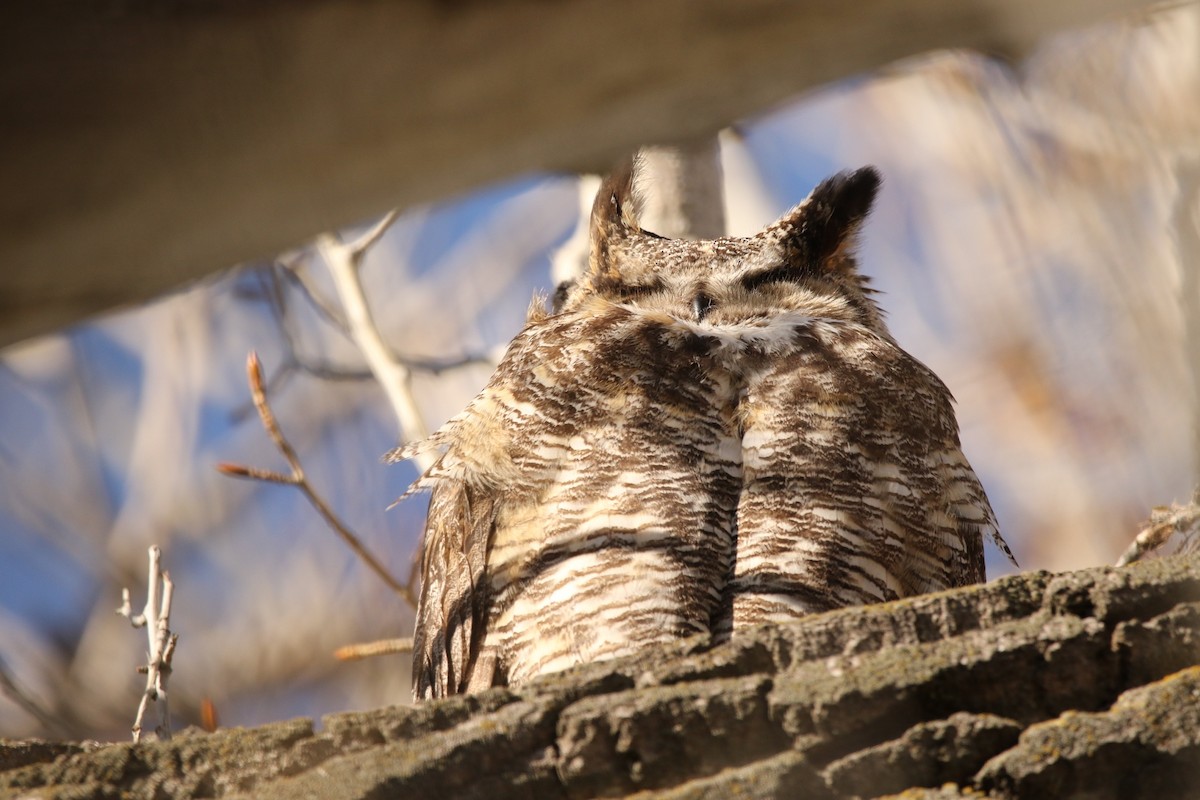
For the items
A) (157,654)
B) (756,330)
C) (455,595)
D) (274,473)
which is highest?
(756,330)

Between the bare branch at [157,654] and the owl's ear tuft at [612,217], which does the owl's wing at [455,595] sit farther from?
the owl's ear tuft at [612,217]

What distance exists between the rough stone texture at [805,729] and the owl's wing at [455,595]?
93 centimetres

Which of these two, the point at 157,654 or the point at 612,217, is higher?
the point at 612,217

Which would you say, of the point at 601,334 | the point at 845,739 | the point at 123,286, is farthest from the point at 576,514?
the point at 123,286

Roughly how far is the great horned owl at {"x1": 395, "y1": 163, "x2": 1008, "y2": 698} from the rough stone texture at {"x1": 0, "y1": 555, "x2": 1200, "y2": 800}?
725 mm

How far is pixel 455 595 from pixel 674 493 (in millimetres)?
524

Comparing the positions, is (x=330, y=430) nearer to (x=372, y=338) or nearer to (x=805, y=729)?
(x=372, y=338)

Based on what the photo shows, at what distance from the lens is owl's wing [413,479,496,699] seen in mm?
2461

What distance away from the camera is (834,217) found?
10.6ft

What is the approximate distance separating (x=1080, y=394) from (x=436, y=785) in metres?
2.81

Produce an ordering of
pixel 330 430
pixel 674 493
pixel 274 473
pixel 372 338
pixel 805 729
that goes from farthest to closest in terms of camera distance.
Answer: pixel 330 430, pixel 372 338, pixel 274 473, pixel 674 493, pixel 805 729

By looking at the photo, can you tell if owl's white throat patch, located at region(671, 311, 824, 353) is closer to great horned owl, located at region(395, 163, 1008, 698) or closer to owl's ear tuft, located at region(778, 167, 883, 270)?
great horned owl, located at region(395, 163, 1008, 698)

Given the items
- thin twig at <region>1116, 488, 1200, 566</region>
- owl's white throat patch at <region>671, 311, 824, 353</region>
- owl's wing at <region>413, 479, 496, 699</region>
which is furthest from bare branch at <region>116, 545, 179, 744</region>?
thin twig at <region>1116, 488, 1200, 566</region>

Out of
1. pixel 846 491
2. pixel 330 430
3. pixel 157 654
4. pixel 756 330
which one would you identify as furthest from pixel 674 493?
pixel 330 430
